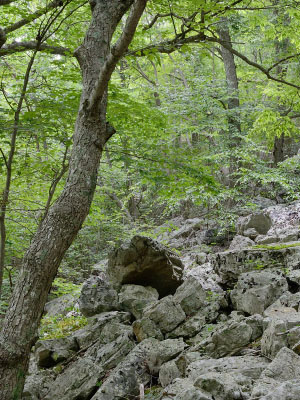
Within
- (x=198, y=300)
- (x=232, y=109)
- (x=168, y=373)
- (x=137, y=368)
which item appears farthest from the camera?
(x=232, y=109)

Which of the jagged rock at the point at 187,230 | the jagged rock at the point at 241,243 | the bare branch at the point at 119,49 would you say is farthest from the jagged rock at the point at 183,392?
the jagged rock at the point at 187,230

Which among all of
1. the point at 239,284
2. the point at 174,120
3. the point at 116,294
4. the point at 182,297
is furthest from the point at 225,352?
the point at 174,120

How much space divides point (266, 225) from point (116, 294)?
16.5 feet

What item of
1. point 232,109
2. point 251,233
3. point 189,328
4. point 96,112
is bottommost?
point 189,328

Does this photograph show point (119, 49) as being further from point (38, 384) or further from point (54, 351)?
point (54, 351)

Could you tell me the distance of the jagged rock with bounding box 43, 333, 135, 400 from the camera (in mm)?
3818

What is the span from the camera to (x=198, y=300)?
4895 mm

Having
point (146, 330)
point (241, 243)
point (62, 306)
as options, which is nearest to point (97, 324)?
point (146, 330)

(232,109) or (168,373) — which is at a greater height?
(232,109)

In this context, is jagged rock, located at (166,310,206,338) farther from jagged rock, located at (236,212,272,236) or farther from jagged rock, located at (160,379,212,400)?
jagged rock, located at (236,212,272,236)

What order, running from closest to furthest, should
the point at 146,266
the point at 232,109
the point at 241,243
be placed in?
the point at 146,266 < the point at 241,243 < the point at 232,109

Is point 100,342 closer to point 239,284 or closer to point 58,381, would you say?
point 58,381

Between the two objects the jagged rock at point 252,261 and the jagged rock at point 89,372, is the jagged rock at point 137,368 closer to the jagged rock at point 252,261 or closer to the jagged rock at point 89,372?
the jagged rock at point 89,372

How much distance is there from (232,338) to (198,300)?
60.8 inches
